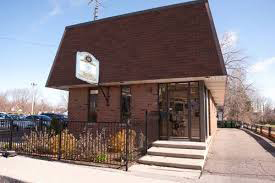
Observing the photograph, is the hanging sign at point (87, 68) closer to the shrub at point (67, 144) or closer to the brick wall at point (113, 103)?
the brick wall at point (113, 103)

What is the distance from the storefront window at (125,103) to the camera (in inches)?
536

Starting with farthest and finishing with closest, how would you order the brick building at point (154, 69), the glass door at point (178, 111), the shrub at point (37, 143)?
the glass door at point (178, 111), the brick building at point (154, 69), the shrub at point (37, 143)

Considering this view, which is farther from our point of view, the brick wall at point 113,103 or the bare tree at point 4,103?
the bare tree at point 4,103

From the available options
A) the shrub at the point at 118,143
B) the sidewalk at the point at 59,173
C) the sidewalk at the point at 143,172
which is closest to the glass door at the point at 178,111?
the sidewalk at the point at 143,172

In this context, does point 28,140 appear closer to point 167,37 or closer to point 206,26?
point 167,37

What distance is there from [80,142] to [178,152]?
148 inches

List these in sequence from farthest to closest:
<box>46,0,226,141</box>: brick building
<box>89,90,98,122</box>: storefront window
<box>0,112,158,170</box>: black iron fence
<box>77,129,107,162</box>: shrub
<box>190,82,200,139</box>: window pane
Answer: <box>89,90,98,122</box>: storefront window → <box>190,82,200,139</box>: window pane → <box>46,0,226,141</box>: brick building → <box>0,112,158,170</box>: black iron fence → <box>77,129,107,162</box>: shrub

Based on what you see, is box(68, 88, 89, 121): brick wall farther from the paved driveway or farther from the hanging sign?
the paved driveway

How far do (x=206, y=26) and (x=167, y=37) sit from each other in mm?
1886

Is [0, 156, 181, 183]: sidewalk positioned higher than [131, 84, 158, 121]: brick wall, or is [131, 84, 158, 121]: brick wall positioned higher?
[131, 84, 158, 121]: brick wall

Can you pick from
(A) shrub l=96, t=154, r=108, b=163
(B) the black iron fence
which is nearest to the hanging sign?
(B) the black iron fence

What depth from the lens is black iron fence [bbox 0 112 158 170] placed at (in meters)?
9.59

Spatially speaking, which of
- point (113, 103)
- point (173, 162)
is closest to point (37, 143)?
point (113, 103)

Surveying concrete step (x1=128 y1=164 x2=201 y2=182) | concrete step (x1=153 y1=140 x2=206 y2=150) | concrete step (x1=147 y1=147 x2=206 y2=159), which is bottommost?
concrete step (x1=128 y1=164 x2=201 y2=182)
